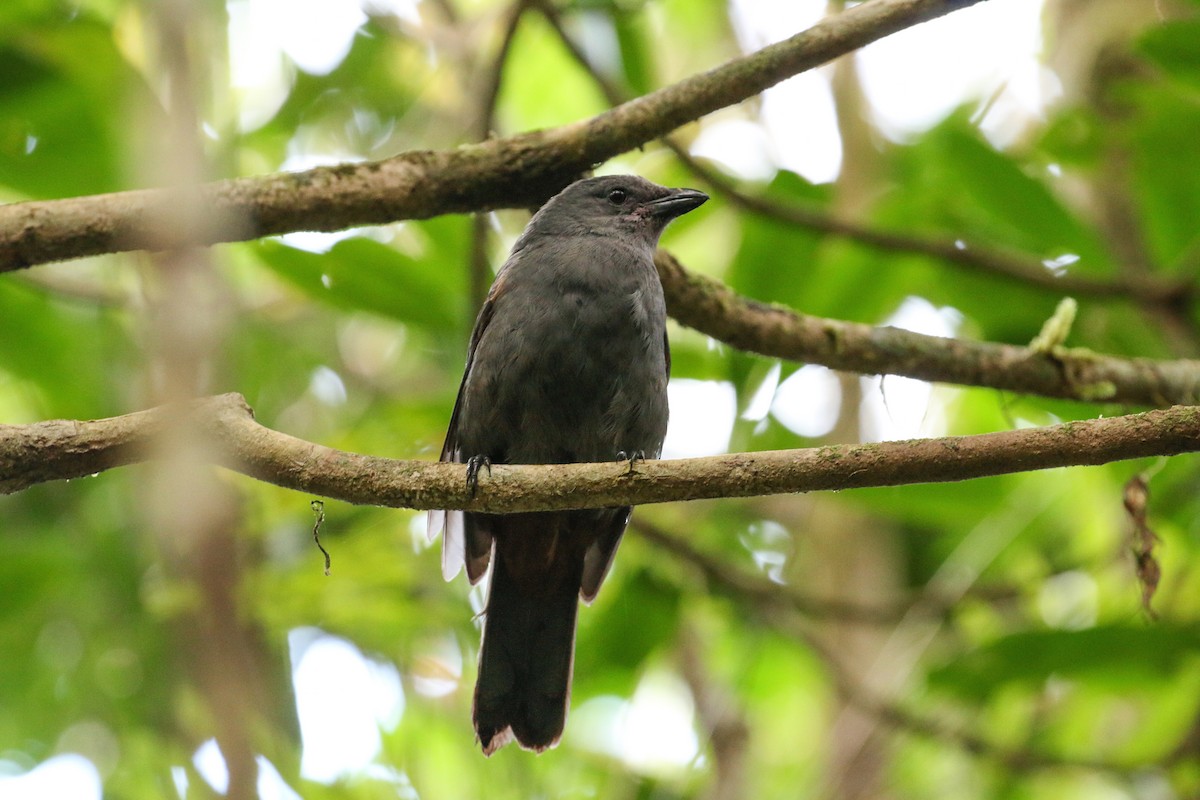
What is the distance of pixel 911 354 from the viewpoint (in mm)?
4039

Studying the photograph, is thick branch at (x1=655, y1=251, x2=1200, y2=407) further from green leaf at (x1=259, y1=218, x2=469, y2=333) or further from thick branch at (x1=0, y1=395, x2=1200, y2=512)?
thick branch at (x1=0, y1=395, x2=1200, y2=512)

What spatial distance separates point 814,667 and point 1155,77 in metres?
3.32

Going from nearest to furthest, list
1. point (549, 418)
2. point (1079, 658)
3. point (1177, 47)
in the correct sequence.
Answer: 1. point (549, 418)
2. point (1177, 47)
3. point (1079, 658)

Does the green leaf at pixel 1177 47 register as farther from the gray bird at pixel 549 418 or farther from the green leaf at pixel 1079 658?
the green leaf at pixel 1079 658

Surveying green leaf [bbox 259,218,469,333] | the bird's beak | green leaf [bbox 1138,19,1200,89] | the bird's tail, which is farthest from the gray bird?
green leaf [bbox 1138,19,1200,89]

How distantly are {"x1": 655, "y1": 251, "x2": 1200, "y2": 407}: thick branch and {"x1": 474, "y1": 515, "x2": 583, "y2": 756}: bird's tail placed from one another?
0.96 m

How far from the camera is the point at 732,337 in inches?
156

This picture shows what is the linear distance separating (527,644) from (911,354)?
1.65m

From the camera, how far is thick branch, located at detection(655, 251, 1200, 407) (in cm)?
396

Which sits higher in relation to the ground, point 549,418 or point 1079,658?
point 549,418

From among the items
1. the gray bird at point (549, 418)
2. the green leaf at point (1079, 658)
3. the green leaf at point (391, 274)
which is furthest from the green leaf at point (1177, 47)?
the green leaf at point (391, 274)

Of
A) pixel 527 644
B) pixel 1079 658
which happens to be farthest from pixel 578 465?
pixel 1079 658

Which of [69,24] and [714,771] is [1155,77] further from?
[69,24]

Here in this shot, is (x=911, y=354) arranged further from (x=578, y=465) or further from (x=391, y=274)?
(x=391, y=274)
